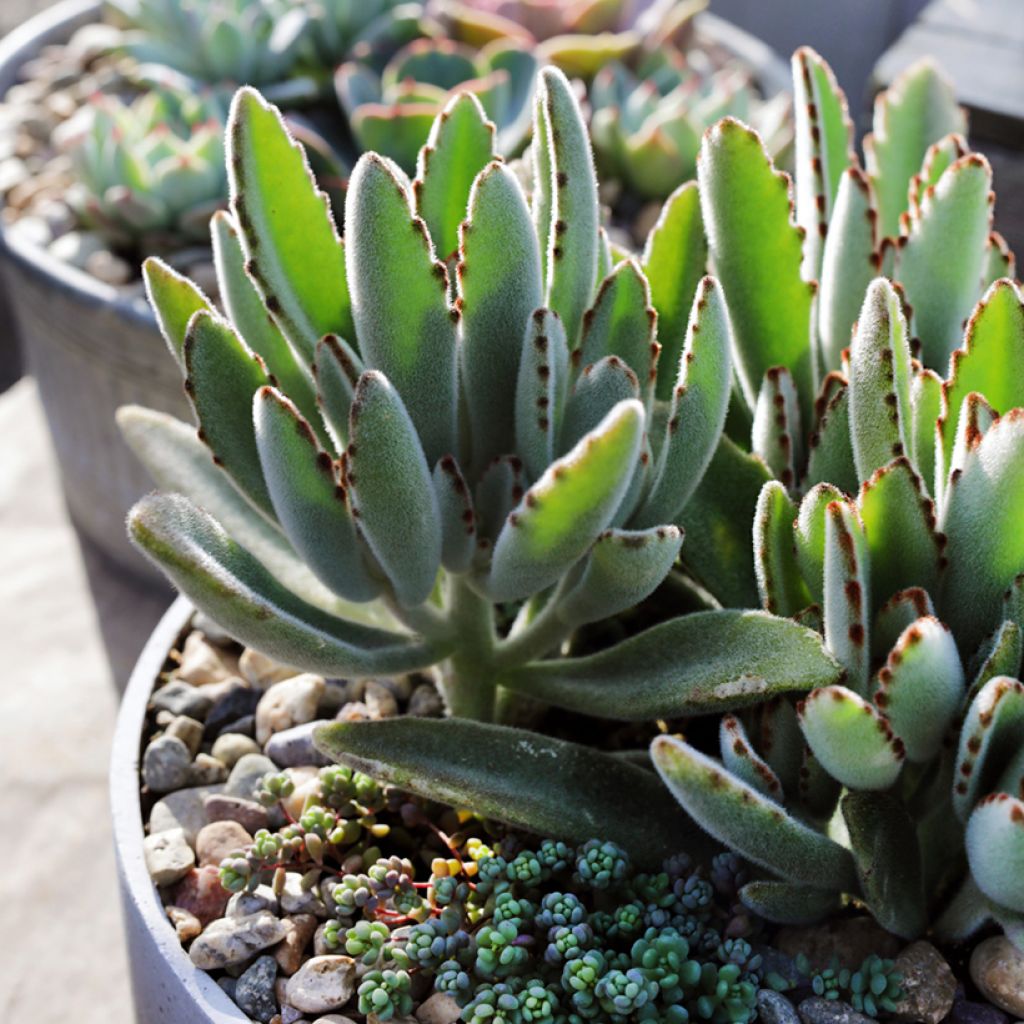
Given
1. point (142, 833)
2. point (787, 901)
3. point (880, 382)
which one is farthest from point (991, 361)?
point (142, 833)

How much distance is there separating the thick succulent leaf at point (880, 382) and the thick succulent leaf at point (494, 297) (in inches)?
6.2

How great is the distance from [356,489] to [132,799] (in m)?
0.27

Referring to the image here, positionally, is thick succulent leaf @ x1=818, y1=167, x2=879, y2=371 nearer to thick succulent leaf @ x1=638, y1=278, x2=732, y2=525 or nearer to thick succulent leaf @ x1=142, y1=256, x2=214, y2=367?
thick succulent leaf @ x1=638, y1=278, x2=732, y2=525

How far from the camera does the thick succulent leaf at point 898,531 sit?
2.15 feet

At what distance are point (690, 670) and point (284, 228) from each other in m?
0.29

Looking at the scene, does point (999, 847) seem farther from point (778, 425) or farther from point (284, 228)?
point (284, 228)

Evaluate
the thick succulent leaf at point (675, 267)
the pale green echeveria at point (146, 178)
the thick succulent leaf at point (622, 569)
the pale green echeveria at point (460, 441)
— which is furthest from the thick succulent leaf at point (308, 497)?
the pale green echeveria at point (146, 178)

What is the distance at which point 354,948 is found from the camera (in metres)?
0.74

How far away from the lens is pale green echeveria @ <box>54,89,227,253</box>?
158 cm

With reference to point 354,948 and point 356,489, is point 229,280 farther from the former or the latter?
point 354,948

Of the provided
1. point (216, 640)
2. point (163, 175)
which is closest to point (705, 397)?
point (216, 640)

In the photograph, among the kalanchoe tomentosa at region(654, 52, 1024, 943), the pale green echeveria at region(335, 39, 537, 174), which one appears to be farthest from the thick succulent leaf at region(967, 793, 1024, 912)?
the pale green echeveria at region(335, 39, 537, 174)

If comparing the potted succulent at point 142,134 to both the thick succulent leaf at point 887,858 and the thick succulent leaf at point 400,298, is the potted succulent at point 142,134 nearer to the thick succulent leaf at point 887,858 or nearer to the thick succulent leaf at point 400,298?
the thick succulent leaf at point 400,298

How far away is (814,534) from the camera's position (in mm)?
681
